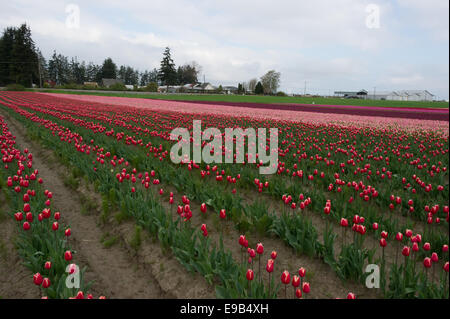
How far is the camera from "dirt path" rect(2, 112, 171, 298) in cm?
320

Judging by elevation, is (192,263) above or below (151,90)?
below

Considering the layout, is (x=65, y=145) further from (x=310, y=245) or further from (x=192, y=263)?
(x=310, y=245)

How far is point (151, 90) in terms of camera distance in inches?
3142

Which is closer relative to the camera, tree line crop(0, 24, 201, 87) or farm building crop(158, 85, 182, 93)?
tree line crop(0, 24, 201, 87)

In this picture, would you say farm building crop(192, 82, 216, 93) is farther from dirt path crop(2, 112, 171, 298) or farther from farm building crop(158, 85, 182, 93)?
dirt path crop(2, 112, 171, 298)

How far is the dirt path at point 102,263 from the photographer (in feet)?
10.5

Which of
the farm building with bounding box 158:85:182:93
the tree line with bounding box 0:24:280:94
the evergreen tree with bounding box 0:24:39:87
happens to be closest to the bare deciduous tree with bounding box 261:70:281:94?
the tree line with bounding box 0:24:280:94

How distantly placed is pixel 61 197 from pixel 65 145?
303 cm

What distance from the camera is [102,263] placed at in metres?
3.69

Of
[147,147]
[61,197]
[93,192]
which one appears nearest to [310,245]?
[93,192]

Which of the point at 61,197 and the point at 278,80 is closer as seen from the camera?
the point at 61,197

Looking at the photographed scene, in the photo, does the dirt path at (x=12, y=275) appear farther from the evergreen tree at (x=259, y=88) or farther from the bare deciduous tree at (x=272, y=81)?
the bare deciduous tree at (x=272, y=81)

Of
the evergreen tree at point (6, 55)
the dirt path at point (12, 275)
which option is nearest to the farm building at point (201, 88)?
the evergreen tree at point (6, 55)

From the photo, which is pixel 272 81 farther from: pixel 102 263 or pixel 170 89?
pixel 102 263
